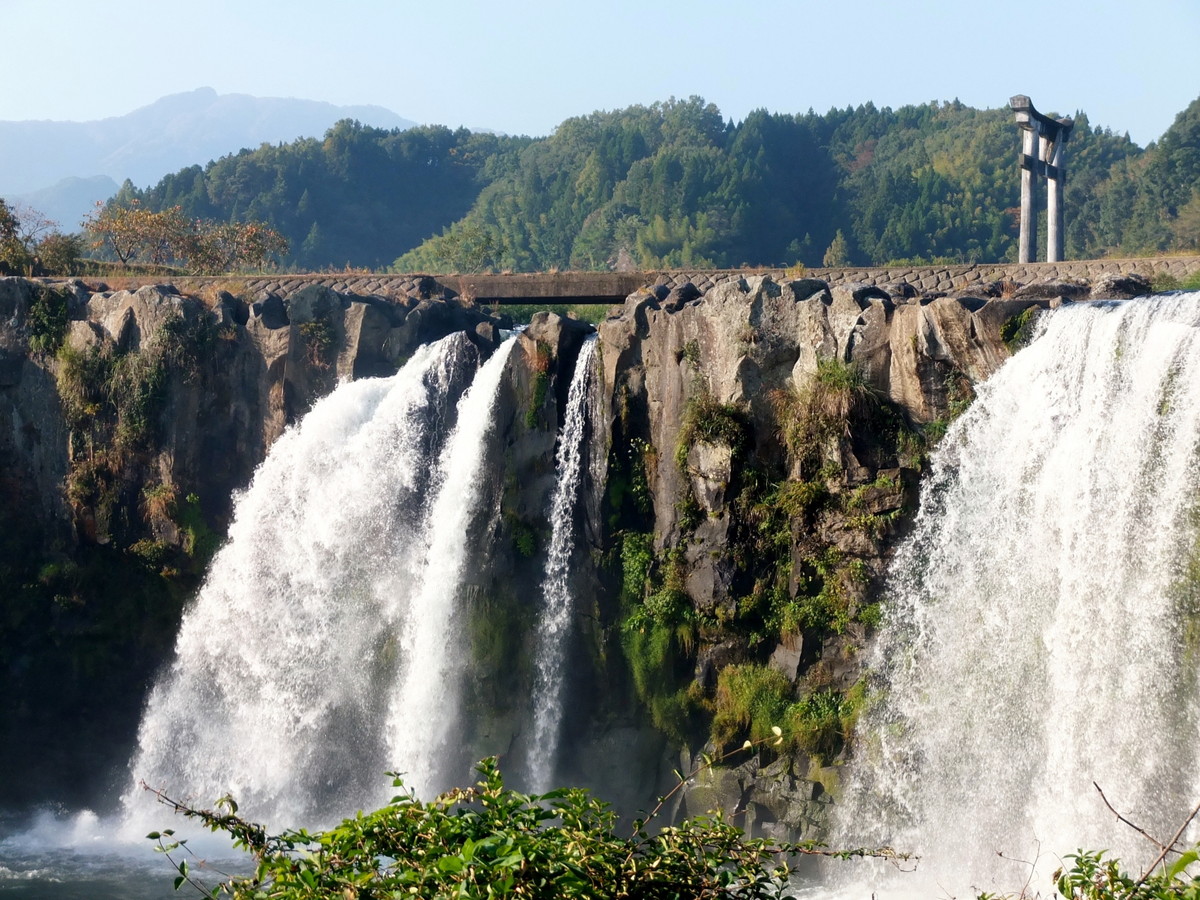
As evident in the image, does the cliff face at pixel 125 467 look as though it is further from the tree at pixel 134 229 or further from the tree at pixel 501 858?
the tree at pixel 501 858

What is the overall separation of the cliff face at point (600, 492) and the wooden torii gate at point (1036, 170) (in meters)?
10.7

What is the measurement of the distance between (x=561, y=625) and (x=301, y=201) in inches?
2596

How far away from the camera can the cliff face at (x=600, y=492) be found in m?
18.7

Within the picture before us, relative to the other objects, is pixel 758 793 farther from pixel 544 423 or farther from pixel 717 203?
pixel 717 203

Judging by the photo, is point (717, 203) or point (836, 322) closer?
point (836, 322)

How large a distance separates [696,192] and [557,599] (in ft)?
172

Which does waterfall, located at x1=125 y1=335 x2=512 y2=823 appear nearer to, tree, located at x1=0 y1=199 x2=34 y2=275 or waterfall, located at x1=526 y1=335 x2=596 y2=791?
waterfall, located at x1=526 y1=335 x2=596 y2=791

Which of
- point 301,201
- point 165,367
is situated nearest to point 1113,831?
point 165,367

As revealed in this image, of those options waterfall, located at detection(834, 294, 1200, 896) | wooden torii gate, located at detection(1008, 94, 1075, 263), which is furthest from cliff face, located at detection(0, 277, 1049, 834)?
wooden torii gate, located at detection(1008, 94, 1075, 263)

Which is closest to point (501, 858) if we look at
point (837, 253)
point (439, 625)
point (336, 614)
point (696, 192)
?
point (439, 625)

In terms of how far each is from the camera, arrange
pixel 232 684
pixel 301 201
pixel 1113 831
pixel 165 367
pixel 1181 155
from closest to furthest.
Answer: pixel 1113 831 → pixel 232 684 → pixel 165 367 → pixel 1181 155 → pixel 301 201

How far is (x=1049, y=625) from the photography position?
53.1 feet

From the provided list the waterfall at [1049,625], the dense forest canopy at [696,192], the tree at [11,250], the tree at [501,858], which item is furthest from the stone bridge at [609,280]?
the tree at [501,858]

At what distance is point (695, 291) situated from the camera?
22125 millimetres
